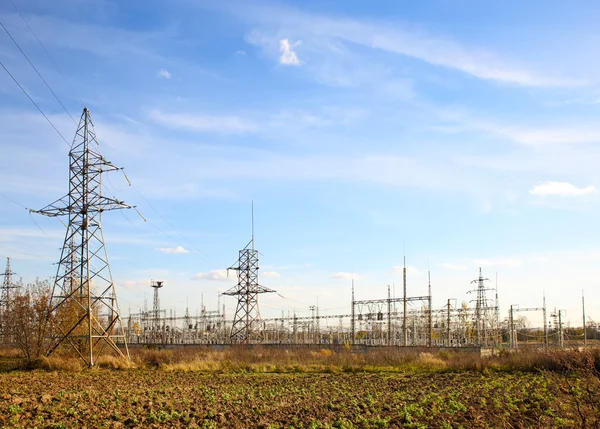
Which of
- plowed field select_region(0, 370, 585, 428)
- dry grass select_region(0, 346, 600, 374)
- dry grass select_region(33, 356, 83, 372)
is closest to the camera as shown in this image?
plowed field select_region(0, 370, 585, 428)

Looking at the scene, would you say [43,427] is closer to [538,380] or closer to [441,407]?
[441,407]

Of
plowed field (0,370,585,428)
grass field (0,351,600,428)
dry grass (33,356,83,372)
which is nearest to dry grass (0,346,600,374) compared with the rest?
dry grass (33,356,83,372)

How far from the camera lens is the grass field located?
44.5ft

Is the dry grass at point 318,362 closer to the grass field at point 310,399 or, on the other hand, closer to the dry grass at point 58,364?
the dry grass at point 58,364

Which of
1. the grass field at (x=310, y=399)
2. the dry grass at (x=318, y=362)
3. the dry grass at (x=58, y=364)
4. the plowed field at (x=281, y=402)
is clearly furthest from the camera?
the dry grass at (x=318, y=362)

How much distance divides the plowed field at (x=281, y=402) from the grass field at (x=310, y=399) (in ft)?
0.11

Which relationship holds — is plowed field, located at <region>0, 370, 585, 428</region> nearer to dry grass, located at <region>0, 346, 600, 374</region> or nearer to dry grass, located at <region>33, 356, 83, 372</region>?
dry grass, located at <region>33, 356, 83, 372</region>

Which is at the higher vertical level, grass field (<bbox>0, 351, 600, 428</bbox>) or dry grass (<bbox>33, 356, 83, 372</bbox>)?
grass field (<bbox>0, 351, 600, 428</bbox>)

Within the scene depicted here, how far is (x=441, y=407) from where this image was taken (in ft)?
54.6

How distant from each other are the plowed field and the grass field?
0.11ft

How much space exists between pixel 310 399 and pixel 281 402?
126 centimetres

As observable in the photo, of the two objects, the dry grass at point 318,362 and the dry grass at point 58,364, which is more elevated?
the dry grass at point 58,364

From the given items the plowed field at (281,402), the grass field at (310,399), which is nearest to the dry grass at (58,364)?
the grass field at (310,399)

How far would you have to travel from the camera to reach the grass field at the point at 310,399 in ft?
44.5
